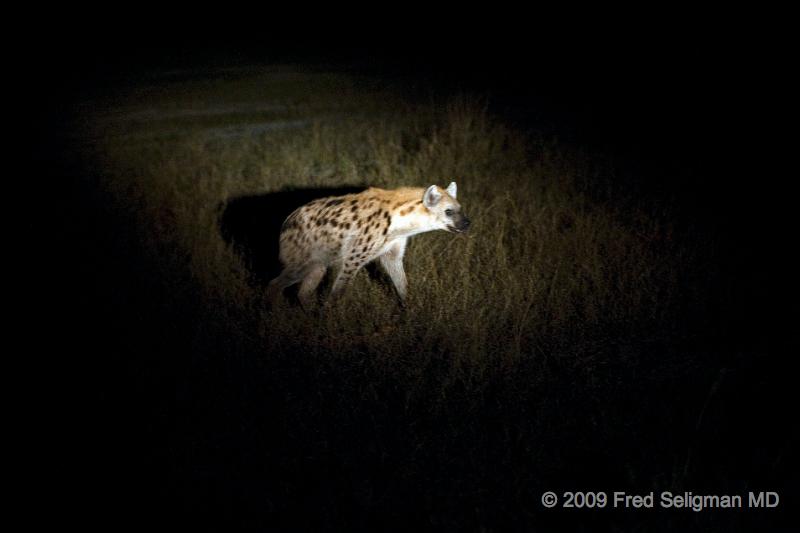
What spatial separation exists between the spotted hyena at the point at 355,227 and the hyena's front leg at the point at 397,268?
17 cm

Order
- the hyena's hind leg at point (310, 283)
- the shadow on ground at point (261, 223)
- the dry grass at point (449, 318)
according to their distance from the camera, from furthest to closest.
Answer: the shadow on ground at point (261, 223) → the hyena's hind leg at point (310, 283) → the dry grass at point (449, 318)

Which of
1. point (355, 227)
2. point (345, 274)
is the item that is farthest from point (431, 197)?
point (345, 274)

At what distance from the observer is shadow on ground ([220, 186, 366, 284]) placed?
682cm

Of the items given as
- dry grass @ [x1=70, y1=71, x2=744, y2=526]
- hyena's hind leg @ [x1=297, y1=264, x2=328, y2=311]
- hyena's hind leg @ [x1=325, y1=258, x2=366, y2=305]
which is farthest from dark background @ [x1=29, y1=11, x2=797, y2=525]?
hyena's hind leg @ [x1=325, y1=258, x2=366, y2=305]

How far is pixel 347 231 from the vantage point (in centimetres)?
560

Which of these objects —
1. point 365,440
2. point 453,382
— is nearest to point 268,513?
point 365,440

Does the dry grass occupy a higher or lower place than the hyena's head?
lower

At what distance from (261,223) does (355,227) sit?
7.63ft

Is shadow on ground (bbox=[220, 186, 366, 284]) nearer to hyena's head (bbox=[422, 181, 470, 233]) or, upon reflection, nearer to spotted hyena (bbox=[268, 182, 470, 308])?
spotted hyena (bbox=[268, 182, 470, 308])

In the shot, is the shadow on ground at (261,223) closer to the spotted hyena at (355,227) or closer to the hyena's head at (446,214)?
the spotted hyena at (355,227)

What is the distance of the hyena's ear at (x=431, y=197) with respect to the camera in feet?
18.2

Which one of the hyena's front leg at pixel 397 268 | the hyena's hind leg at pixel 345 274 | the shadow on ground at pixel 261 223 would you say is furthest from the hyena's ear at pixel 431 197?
the shadow on ground at pixel 261 223

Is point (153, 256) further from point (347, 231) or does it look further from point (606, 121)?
point (606, 121)

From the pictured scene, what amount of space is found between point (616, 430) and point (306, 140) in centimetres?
668
